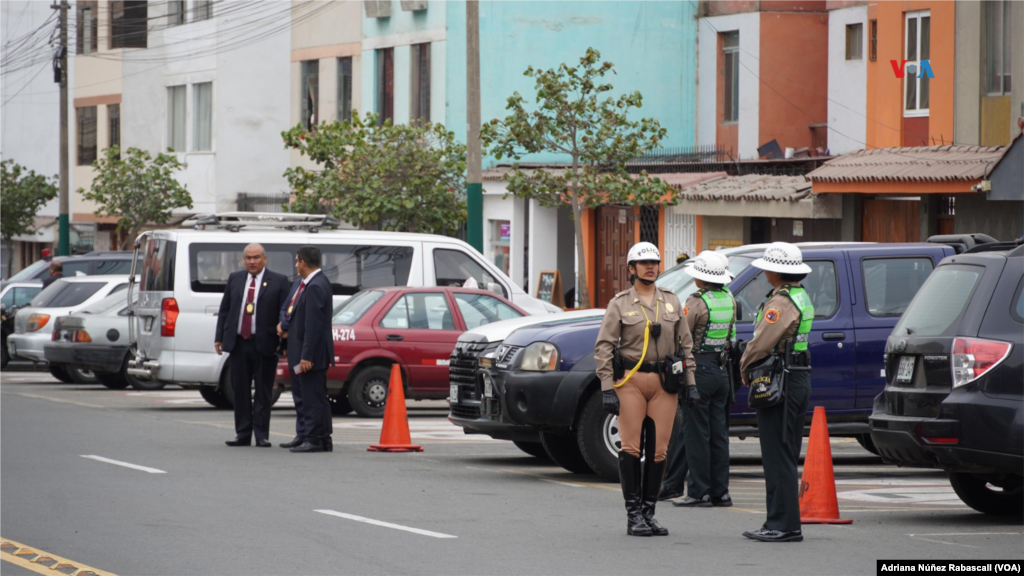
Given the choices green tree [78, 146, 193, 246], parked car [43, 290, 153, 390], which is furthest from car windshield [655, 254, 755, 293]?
green tree [78, 146, 193, 246]

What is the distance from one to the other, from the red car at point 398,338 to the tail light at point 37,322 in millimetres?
7476

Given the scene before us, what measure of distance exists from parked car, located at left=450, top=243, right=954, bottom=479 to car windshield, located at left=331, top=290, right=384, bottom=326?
5.37 meters

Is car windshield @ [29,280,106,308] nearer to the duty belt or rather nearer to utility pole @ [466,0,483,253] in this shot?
utility pole @ [466,0,483,253]

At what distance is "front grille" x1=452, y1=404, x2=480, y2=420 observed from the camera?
12828mm

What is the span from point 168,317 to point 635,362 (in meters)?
11.1

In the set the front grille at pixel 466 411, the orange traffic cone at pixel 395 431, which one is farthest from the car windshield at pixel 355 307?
the front grille at pixel 466 411

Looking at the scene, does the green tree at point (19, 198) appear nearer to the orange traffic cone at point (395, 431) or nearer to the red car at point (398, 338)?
the red car at point (398, 338)

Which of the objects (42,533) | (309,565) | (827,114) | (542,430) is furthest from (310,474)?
(827,114)

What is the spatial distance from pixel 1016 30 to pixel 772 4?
8.82 metres

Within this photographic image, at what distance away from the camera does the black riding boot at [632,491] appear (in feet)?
29.4

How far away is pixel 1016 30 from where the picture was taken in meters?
22.1

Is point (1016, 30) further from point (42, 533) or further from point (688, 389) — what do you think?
point (42, 533)

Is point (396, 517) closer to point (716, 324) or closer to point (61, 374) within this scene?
point (716, 324)

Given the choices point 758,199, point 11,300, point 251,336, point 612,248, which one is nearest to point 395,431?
point 251,336
